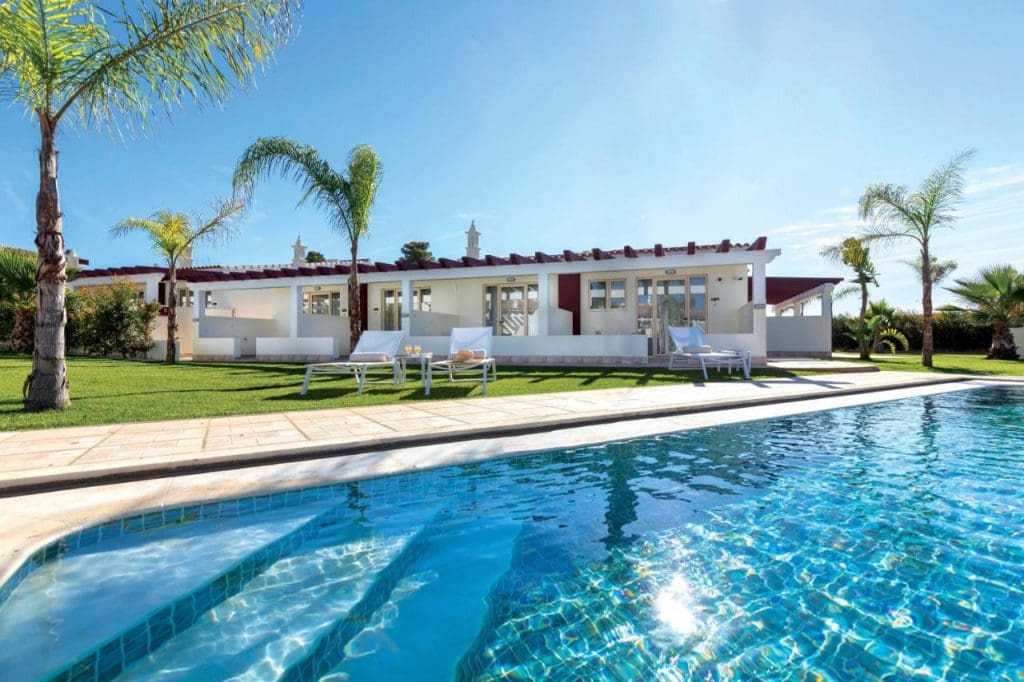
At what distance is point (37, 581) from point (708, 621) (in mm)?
3342

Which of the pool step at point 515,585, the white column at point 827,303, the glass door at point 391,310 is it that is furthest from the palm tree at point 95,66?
the white column at point 827,303

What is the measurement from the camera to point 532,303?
18828 mm

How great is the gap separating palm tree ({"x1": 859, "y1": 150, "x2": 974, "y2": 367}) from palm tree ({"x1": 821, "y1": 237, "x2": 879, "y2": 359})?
176cm

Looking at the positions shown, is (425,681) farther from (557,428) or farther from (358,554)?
(557,428)

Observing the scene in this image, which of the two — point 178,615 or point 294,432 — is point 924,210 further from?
point 178,615

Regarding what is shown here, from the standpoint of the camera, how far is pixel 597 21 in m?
11.6

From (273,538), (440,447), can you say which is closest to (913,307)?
(440,447)

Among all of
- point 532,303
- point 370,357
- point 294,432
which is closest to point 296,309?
point 532,303

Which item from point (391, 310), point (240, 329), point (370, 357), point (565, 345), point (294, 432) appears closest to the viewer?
point (294, 432)

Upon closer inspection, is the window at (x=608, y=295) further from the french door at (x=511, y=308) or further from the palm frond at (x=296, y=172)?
the palm frond at (x=296, y=172)

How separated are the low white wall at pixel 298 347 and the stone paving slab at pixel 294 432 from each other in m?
11.7

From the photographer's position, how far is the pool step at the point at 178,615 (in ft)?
6.23

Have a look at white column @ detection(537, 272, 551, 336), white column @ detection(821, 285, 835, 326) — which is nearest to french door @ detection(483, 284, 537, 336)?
white column @ detection(537, 272, 551, 336)

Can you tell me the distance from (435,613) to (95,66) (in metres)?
8.38
